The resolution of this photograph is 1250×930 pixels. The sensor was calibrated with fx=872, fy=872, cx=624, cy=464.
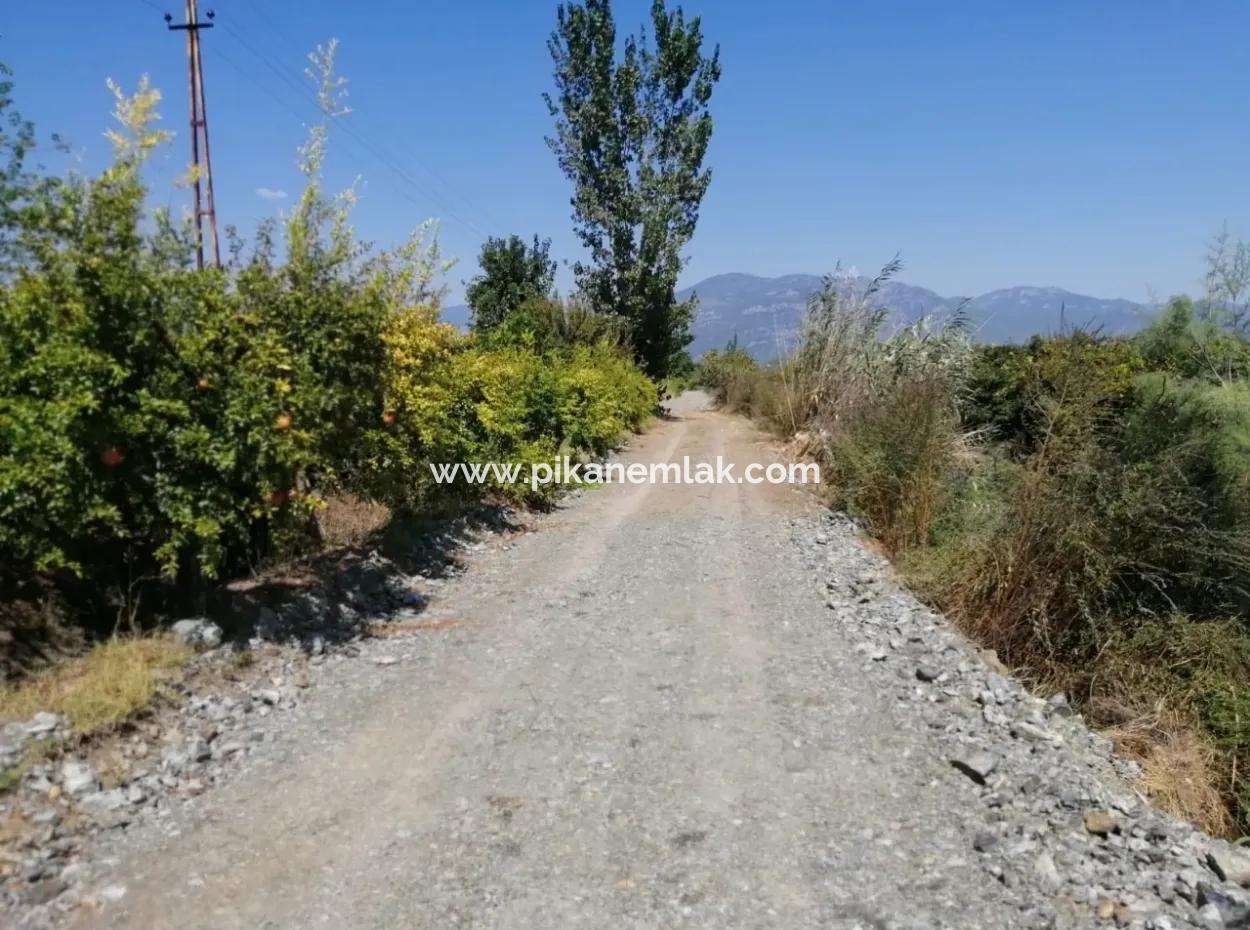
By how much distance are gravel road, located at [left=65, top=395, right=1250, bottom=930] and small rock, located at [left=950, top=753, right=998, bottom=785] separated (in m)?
0.02

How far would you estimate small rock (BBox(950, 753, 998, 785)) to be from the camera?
4.57 metres

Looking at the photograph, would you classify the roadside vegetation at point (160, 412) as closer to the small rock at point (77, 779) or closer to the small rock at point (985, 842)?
the small rock at point (77, 779)

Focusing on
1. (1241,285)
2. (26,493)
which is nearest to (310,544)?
(26,493)

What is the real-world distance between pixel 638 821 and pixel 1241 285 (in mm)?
21788

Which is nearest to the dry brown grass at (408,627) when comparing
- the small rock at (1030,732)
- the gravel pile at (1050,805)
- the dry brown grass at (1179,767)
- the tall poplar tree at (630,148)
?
the gravel pile at (1050,805)

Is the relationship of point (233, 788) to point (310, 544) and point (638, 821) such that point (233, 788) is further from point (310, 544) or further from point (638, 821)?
point (310, 544)

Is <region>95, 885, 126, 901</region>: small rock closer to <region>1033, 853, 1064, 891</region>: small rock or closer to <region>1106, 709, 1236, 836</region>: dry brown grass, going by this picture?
<region>1033, 853, 1064, 891</region>: small rock

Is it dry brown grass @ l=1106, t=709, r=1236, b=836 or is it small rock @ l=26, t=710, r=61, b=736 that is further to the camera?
dry brown grass @ l=1106, t=709, r=1236, b=836

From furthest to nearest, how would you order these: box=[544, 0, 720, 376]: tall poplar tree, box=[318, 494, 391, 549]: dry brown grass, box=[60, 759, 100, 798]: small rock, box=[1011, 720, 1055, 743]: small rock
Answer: box=[544, 0, 720, 376]: tall poplar tree, box=[318, 494, 391, 549]: dry brown grass, box=[1011, 720, 1055, 743]: small rock, box=[60, 759, 100, 798]: small rock

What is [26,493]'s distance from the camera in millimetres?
4715

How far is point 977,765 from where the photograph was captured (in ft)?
15.2

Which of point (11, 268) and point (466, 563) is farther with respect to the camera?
point (466, 563)

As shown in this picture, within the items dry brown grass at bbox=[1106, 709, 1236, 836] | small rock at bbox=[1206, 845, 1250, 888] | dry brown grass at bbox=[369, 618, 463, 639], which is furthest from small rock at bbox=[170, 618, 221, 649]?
dry brown grass at bbox=[1106, 709, 1236, 836]

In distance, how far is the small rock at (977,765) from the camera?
457 cm
